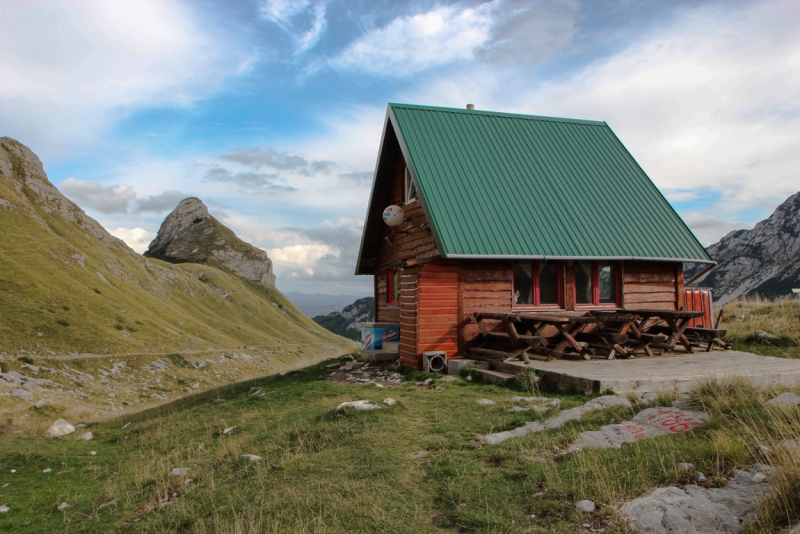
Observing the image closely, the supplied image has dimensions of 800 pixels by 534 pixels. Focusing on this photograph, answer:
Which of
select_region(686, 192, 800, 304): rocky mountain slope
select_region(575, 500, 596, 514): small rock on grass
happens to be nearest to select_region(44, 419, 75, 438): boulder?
select_region(575, 500, 596, 514): small rock on grass

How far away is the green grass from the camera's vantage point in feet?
16.9

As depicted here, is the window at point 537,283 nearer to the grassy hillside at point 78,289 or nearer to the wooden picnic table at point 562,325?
the wooden picnic table at point 562,325

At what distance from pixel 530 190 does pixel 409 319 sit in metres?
5.79

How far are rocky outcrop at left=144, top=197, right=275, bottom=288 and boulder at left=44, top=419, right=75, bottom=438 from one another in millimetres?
116547

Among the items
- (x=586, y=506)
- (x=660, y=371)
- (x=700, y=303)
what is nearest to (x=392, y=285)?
(x=660, y=371)

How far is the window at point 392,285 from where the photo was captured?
19797 millimetres

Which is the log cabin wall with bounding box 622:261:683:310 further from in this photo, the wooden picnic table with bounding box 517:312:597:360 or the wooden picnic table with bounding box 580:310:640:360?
the wooden picnic table with bounding box 517:312:597:360

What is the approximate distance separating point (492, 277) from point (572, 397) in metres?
5.81

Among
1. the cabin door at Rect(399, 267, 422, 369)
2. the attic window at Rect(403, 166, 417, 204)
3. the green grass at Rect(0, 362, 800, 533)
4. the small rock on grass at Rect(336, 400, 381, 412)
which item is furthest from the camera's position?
the attic window at Rect(403, 166, 417, 204)

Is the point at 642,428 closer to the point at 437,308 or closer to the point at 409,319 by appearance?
the point at 437,308

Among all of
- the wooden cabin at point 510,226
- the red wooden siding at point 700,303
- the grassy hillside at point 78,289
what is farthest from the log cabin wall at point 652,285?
the grassy hillside at point 78,289

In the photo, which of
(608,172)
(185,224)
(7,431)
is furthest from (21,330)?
(185,224)

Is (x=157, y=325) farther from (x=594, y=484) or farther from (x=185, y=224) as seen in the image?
(x=185, y=224)

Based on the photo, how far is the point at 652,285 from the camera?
16766mm
